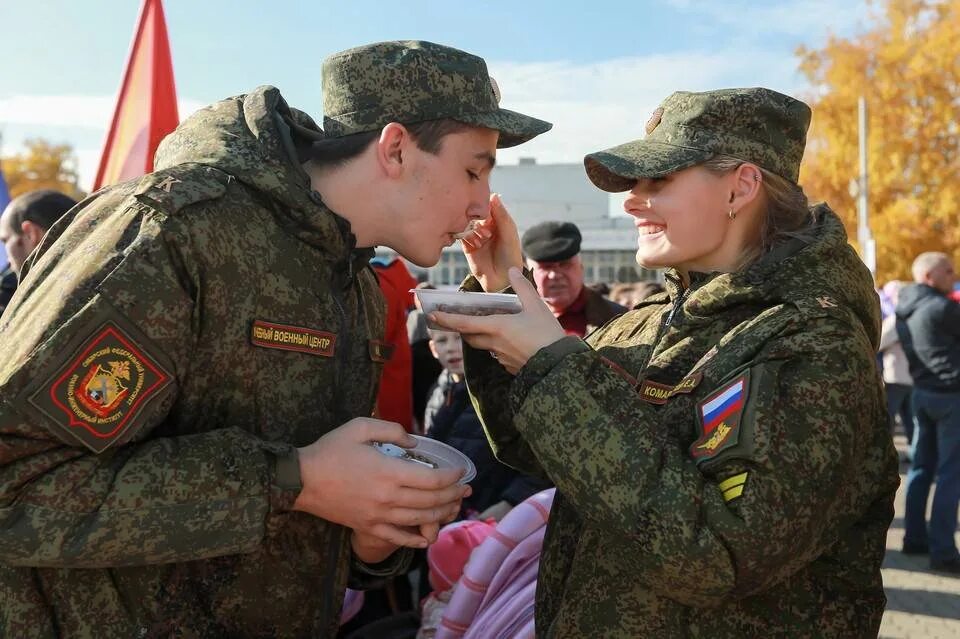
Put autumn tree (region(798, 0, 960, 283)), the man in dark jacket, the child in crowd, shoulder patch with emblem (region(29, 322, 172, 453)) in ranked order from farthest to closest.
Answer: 1. autumn tree (region(798, 0, 960, 283))
2. the man in dark jacket
3. the child in crowd
4. shoulder patch with emblem (region(29, 322, 172, 453))

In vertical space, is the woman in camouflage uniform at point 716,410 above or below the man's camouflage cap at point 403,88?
below

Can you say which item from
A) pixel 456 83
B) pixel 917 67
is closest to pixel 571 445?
pixel 456 83

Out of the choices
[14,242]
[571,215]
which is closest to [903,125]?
[14,242]

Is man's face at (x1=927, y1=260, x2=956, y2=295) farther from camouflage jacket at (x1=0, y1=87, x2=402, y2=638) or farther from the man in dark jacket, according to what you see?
camouflage jacket at (x1=0, y1=87, x2=402, y2=638)

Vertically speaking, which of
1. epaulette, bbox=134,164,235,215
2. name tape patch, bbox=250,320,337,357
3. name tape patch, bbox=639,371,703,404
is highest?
epaulette, bbox=134,164,235,215

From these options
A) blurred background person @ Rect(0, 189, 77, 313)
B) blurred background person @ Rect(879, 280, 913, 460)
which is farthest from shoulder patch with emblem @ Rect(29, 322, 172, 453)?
blurred background person @ Rect(879, 280, 913, 460)

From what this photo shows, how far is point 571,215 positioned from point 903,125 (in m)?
36.5

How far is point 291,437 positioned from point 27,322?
0.64 meters

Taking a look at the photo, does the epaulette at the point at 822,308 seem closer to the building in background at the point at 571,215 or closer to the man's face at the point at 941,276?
the man's face at the point at 941,276

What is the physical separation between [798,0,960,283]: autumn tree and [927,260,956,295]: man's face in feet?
46.0

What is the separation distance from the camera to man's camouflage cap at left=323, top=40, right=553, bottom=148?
93.1 inches

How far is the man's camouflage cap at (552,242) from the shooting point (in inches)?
239

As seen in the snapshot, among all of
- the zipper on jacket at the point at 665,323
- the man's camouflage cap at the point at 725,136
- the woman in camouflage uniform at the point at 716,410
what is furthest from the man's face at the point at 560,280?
the man's camouflage cap at the point at 725,136

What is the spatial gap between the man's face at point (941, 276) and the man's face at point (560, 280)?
3.85m
